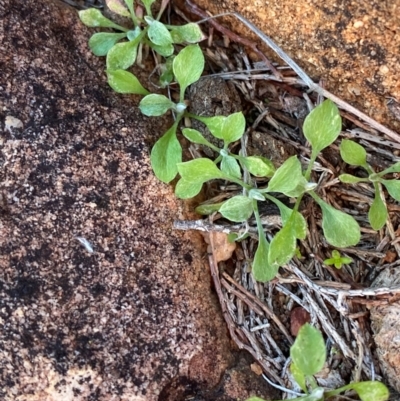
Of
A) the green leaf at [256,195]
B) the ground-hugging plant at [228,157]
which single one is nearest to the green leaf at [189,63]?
the ground-hugging plant at [228,157]

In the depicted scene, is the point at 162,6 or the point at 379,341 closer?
the point at 379,341

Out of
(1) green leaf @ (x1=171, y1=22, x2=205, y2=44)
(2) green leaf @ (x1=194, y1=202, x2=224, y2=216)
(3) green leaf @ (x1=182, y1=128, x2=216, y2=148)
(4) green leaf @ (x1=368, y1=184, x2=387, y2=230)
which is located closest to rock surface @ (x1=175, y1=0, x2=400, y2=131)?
(1) green leaf @ (x1=171, y1=22, x2=205, y2=44)

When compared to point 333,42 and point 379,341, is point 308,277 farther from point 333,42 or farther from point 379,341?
point 333,42

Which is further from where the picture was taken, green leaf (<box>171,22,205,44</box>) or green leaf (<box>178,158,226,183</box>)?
green leaf (<box>171,22,205,44</box>)

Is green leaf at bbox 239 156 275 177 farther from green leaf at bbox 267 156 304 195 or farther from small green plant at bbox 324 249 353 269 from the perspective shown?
small green plant at bbox 324 249 353 269

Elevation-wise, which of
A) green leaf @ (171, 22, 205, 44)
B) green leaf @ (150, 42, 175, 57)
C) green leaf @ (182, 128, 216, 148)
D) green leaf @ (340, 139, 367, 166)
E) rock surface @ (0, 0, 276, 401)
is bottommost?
rock surface @ (0, 0, 276, 401)

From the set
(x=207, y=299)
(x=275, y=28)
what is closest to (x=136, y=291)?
(x=207, y=299)

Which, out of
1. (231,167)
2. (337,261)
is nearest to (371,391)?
(337,261)
